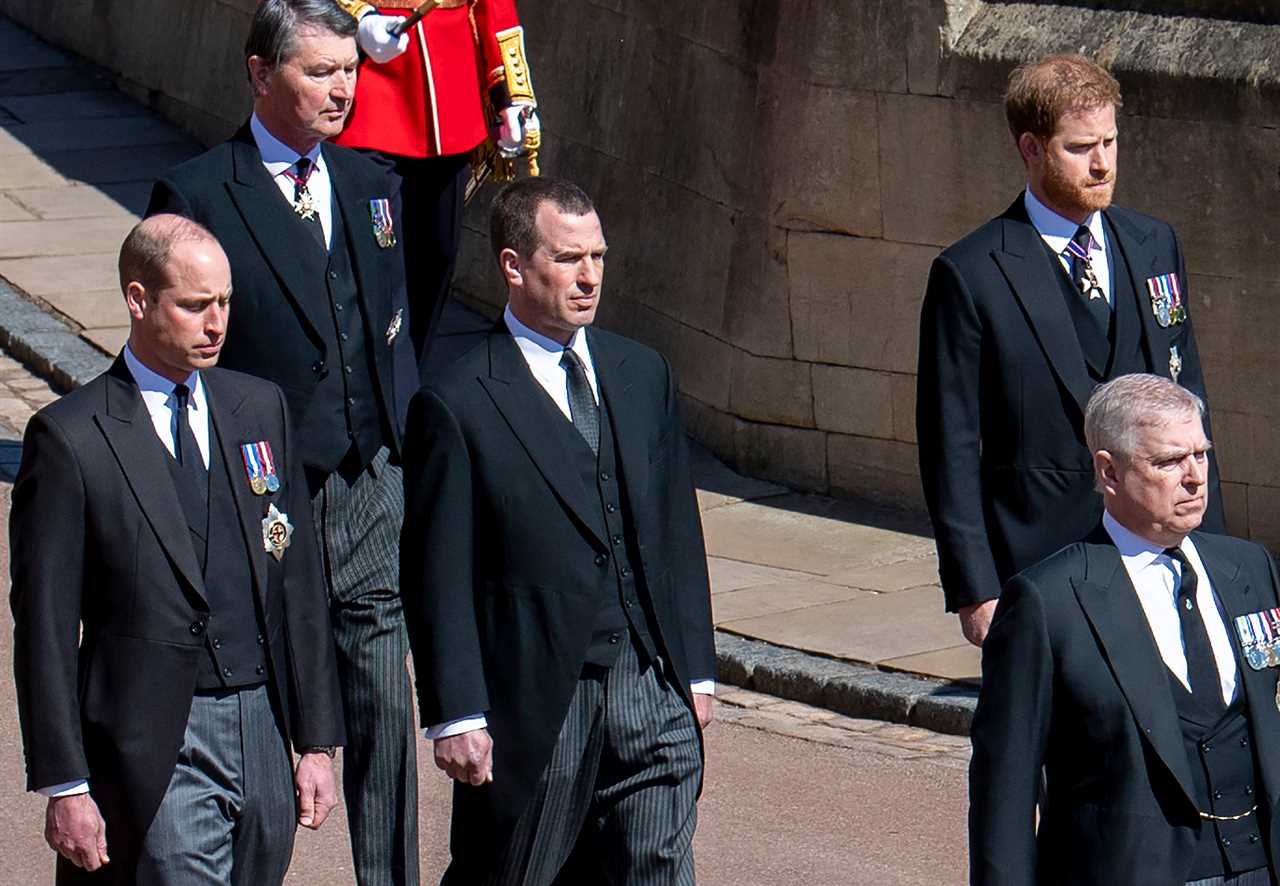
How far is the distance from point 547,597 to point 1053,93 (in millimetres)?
1556

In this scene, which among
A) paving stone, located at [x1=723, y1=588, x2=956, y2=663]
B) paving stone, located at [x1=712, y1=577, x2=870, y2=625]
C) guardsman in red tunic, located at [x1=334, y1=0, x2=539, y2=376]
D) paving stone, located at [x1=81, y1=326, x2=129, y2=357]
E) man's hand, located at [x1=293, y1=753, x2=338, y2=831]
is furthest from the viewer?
paving stone, located at [x1=81, y1=326, x2=129, y2=357]

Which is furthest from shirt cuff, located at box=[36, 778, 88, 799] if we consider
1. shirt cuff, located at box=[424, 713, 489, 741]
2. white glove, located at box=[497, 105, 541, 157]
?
white glove, located at box=[497, 105, 541, 157]

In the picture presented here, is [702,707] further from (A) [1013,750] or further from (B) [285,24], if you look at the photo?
(B) [285,24]

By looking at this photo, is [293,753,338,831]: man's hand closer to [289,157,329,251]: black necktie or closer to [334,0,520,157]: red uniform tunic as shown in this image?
[289,157,329,251]: black necktie

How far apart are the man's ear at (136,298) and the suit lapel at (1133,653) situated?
1.85 metres

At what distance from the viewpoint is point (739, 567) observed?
9.55 m

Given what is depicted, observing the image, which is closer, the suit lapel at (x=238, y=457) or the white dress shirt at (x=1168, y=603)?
the white dress shirt at (x=1168, y=603)

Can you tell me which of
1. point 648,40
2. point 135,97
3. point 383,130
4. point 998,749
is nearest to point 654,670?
point 998,749

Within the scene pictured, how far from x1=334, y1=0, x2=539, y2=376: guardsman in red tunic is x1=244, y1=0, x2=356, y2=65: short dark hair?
5.52ft

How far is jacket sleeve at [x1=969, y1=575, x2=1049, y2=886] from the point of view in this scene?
15.0 ft

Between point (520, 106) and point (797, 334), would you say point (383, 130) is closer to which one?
point (520, 106)

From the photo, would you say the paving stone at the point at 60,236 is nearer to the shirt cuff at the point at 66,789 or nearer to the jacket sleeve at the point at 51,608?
the jacket sleeve at the point at 51,608

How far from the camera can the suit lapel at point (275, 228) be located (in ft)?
21.1

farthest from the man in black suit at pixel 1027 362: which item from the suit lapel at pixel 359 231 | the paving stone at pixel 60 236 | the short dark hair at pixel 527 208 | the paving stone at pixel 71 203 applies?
the paving stone at pixel 71 203
